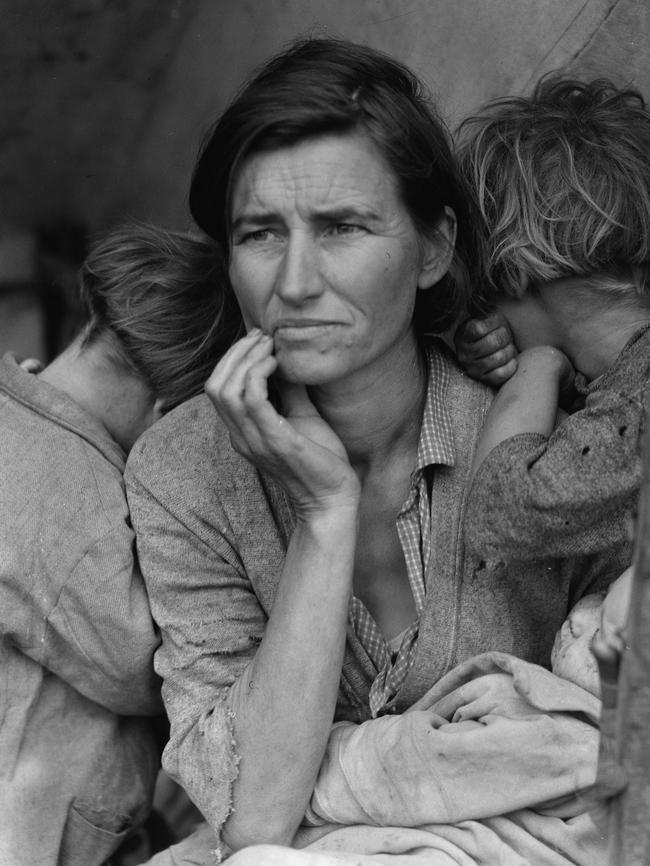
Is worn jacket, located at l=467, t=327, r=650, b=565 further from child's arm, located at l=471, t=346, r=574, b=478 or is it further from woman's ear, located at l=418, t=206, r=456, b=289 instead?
woman's ear, located at l=418, t=206, r=456, b=289

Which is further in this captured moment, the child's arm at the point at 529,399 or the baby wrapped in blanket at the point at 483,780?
the child's arm at the point at 529,399

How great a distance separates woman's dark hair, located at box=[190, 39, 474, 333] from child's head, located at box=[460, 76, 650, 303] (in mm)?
74

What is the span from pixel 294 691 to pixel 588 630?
0.52 metres

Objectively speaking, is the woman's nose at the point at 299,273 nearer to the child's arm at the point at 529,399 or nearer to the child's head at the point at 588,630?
the child's arm at the point at 529,399

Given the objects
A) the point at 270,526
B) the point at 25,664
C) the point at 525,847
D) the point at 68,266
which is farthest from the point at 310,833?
the point at 68,266

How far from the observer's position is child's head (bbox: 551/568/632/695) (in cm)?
215

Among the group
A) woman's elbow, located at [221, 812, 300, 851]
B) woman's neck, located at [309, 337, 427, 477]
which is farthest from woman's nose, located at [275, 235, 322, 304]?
woman's elbow, located at [221, 812, 300, 851]

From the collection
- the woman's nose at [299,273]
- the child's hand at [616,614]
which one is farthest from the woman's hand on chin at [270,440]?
the child's hand at [616,614]

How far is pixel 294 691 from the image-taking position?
2.29 m

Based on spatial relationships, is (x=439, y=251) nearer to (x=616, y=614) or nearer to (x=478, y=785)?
(x=616, y=614)

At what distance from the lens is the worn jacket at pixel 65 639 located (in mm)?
2623

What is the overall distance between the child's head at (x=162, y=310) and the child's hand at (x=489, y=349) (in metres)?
0.53

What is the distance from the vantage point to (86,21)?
11.5 feet

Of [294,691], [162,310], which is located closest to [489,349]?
[162,310]
